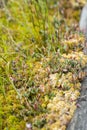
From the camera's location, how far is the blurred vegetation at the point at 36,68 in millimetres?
2836

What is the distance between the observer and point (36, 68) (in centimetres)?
328

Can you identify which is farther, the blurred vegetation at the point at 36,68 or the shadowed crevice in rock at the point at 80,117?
the blurred vegetation at the point at 36,68

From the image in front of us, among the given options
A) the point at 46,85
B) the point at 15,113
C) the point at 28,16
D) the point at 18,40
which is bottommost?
the point at 15,113

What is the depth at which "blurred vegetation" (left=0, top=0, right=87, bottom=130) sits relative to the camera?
2.84 metres

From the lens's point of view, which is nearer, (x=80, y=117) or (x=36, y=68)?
(x=80, y=117)

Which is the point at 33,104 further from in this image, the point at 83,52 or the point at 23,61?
the point at 83,52

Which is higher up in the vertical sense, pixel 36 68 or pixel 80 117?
pixel 36 68

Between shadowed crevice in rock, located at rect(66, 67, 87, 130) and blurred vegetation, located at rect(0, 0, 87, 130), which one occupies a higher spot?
blurred vegetation, located at rect(0, 0, 87, 130)

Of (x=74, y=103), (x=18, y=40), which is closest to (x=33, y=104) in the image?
(x=74, y=103)

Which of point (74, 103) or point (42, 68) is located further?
point (42, 68)

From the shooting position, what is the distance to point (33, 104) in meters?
2.88

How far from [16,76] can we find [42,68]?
0.28m

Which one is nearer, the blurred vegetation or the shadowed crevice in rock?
the shadowed crevice in rock

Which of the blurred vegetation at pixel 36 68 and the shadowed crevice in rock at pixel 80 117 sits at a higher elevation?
the blurred vegetation at pixel 36 68
